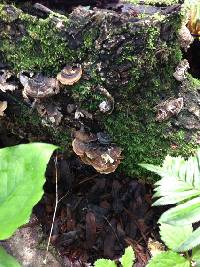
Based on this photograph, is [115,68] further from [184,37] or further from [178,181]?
[178,181]

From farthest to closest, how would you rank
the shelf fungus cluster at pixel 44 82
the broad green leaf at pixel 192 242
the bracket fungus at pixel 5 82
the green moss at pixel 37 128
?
1. the green moss at pixel 37 128
2. the bracket fungus at pixel 5 82
3. the shelf fungus cluster at pixel 44 82
4. the broad green leaf at pixel 192 242

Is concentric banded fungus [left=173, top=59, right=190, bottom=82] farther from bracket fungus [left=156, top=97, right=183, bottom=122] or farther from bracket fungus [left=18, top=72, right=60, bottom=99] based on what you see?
bracket fungus [left=18, top=72, right=60, bottom=99]

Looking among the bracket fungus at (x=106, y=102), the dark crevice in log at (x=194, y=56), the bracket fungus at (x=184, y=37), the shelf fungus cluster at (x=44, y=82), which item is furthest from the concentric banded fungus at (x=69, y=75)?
the dark crevice in log at (x=194, y=56)

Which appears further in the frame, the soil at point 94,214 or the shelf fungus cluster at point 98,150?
the soil at point 94,214

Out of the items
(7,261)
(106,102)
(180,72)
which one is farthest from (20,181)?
(180,72)

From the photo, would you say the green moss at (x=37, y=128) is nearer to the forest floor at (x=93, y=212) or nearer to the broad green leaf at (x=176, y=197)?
the forest floor at (x=93, y=212)

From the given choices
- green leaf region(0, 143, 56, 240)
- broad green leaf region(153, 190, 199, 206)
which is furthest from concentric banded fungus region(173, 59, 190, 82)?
green leaf region(0, 143, 56, 240)
